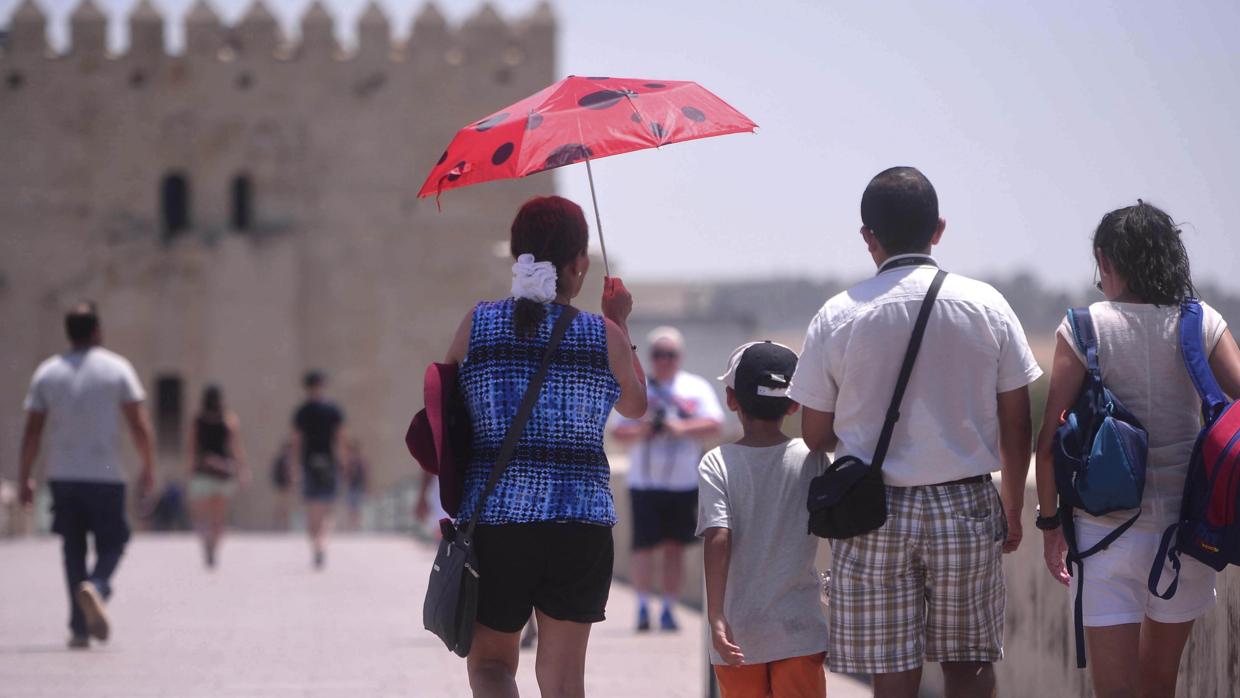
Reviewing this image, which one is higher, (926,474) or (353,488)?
(926,474)

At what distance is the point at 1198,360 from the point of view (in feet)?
16.4

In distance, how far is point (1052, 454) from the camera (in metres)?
5.08

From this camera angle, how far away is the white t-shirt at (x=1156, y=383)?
16.5 ft

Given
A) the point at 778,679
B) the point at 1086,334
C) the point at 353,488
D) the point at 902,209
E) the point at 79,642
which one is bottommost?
the point at 353,488

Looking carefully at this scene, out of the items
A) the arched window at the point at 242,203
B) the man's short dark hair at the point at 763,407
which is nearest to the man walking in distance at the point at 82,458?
the man's short dark hair at the point at 763,407

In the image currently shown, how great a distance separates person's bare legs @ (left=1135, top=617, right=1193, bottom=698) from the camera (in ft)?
16.4

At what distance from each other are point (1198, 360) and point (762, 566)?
129 centimetres

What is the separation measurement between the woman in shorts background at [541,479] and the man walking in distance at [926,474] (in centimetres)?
62

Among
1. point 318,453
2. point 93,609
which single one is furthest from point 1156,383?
point 318,453

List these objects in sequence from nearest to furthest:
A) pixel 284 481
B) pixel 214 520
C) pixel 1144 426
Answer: pixel 1144 426 < pixel 214 520 < pixel 284 481

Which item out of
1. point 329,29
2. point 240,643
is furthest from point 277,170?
point 240,643

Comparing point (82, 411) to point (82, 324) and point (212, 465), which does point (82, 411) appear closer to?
point (82, 324)

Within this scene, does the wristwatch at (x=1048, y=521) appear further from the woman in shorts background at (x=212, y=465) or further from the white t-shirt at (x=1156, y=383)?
the woman in shorts background at (x=212, y=465)

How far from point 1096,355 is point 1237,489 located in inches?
20.9
